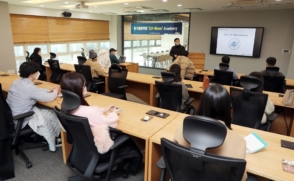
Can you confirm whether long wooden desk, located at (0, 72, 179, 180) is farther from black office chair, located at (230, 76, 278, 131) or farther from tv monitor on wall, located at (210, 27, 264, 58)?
tv monitor on wall, located at (210, 27, 264, 58)

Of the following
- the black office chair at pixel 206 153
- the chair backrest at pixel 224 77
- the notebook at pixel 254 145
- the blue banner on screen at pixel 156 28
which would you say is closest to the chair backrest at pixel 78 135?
the black office chair at pixel 206 153

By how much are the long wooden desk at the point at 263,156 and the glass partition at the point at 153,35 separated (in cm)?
706

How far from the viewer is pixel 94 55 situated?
4688 mm

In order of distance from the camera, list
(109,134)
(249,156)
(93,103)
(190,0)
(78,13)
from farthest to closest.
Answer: (78,13) < (190,0) < (93,103) < (109,134) < (249,156)

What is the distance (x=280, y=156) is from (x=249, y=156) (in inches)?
8.8

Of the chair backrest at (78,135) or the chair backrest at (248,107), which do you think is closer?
the chair backrest at (78,135)

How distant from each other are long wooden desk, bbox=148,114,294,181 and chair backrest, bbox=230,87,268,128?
1.97 ft

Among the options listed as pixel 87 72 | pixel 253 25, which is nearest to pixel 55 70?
pixel 87 72

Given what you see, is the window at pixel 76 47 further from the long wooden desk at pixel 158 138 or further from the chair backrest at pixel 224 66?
the long wooden desk at pixel 158 138

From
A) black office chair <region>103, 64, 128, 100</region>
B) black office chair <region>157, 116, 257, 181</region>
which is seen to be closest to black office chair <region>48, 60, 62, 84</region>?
black office chair <region>103, 64, 128, 100</region>

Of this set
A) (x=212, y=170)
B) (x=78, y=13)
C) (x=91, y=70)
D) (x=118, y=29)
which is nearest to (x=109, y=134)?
(x=212, y=170)

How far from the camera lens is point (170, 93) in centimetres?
296

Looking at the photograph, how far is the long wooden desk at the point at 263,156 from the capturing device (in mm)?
1323

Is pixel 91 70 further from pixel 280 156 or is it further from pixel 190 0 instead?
pixel 280 156
